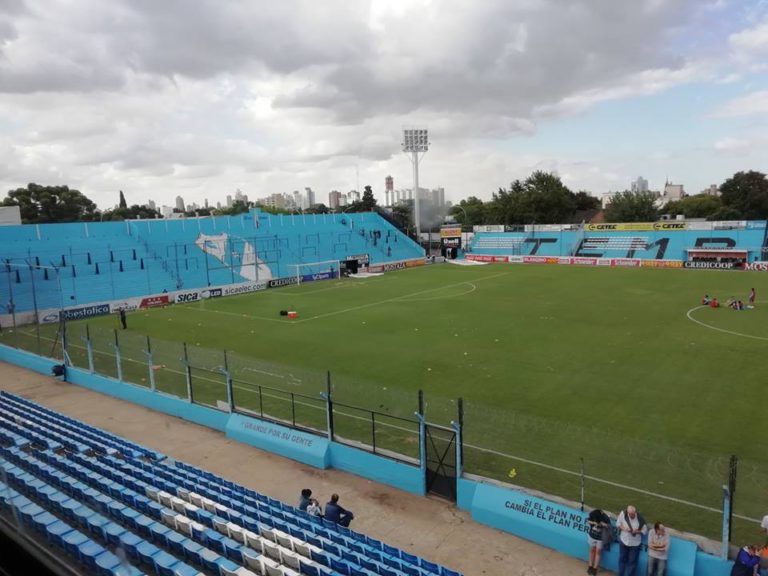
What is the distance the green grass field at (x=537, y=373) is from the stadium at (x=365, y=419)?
0.09 metres

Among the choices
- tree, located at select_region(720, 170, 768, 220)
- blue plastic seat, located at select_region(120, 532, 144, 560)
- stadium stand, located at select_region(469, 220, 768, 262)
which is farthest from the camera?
tree, located at select_region(720, 170, 768, 220)

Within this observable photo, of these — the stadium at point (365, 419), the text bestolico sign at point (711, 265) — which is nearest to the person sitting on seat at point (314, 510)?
the stadium at point (365, 419)

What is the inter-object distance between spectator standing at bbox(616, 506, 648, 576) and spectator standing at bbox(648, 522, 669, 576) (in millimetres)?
174

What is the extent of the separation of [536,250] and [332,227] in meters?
26.2

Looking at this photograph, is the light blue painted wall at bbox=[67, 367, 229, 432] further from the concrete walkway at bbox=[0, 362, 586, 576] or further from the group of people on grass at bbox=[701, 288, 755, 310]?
the group of people on grass at bbox=[701, 288, 755, 310]

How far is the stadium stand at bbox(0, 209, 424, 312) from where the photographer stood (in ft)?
125

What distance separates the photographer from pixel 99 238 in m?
44.5

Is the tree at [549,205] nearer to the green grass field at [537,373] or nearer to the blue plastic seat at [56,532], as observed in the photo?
the green grass field at [537,373]

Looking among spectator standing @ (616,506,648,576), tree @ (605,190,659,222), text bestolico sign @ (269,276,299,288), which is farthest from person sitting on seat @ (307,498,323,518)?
tree @ (605,190,659,222)

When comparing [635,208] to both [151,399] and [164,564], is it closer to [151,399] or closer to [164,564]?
[151,399]

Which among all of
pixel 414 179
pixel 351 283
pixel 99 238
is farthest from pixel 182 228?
pixel 414 179

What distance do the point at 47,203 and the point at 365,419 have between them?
81878 millimetres

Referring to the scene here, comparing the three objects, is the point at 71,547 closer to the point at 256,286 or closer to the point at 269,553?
the point at 269,553

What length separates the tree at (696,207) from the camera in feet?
307
